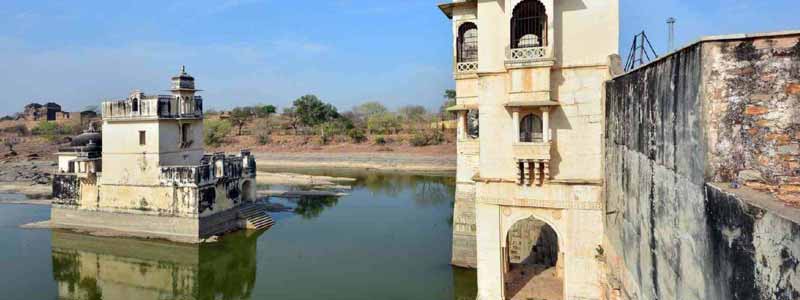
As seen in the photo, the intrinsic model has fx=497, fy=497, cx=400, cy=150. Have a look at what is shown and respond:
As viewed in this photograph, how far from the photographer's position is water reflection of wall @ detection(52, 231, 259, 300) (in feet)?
43.6

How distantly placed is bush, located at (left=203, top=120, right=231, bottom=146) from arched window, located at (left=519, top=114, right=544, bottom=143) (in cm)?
4687

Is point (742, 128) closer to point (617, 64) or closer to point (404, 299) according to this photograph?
point (617, 64)

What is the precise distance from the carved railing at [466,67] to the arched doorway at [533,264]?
→ 352 centimetres

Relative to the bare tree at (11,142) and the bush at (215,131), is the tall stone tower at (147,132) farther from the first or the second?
the bare tree at (11,142)

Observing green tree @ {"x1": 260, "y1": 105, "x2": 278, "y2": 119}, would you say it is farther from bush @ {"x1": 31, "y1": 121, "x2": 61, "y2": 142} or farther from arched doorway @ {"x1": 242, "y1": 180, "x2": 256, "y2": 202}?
arched doorway @ {"x1": 242, "y1": 180, "x2": 256, "y2": 202}

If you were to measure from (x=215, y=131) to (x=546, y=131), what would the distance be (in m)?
51.7

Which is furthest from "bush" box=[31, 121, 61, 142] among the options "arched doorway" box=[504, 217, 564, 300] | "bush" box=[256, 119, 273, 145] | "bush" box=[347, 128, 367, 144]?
"arched doorway" box=[504, 217, 564, 300]

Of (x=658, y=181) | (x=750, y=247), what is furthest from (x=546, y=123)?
(x=750, y=247)

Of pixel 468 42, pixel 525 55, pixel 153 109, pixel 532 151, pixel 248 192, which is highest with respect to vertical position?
pixel 468 42

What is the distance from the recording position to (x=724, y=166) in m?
3.65

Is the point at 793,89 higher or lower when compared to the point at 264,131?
lower

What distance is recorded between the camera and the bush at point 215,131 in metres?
51.5

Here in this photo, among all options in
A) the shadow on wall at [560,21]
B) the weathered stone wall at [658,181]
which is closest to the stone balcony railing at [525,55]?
the shadow on wall at [560,21]

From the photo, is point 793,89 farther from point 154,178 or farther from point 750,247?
point 154,178
